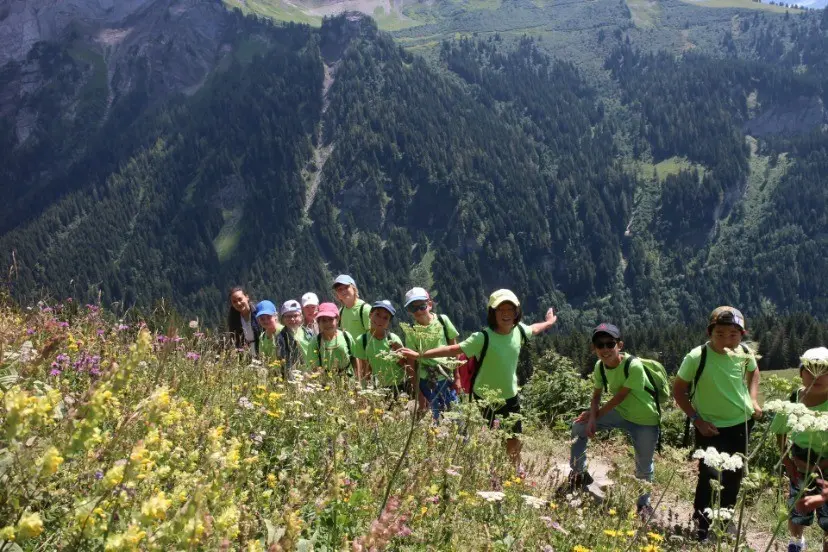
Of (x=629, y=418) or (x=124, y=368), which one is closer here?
(x=124, y=368)

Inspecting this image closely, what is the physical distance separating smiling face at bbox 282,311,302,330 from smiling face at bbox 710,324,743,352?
4581 mm

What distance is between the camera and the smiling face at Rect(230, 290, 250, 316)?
26.8 feet

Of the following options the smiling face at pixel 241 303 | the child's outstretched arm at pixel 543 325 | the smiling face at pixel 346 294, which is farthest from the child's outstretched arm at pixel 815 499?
the smiling face at pixel 241 303

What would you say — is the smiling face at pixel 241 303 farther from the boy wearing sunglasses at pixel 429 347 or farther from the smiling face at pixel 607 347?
the smiling face at pixel 607 347

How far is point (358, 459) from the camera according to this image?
354 centimetres

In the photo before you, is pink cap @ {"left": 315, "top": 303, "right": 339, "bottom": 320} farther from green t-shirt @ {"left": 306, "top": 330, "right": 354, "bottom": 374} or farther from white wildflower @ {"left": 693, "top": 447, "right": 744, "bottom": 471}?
white wildflower @ {"left": 693, "top": 447, "right": 744, "bottom": 471}

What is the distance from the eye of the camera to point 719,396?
6.07 metres

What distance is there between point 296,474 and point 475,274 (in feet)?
638

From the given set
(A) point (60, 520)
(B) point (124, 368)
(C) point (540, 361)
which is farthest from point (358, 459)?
(C) point (540, 361)

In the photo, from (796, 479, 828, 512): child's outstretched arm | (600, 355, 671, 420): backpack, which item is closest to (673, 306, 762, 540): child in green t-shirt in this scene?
(600, 355, 671, 420): backpack

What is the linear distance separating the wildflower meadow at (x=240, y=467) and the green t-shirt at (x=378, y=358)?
0.98 m

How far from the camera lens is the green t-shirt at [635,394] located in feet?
21.5

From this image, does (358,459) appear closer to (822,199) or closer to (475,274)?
(475,274)

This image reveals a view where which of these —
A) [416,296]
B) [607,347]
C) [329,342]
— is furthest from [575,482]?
[329,342]
